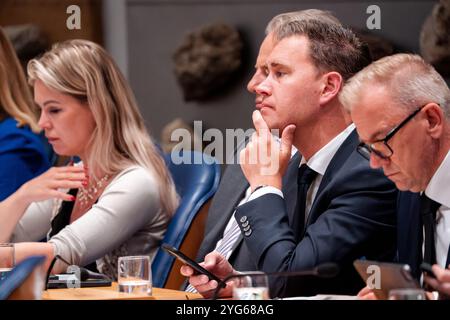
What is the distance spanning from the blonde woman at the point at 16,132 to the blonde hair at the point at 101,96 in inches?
19.6

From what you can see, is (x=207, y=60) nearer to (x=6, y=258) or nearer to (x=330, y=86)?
(x=330, y=86)

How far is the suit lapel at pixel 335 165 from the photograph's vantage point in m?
2.76

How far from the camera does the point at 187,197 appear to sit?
11.3 ft

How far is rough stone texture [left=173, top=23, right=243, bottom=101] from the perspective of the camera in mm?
4367

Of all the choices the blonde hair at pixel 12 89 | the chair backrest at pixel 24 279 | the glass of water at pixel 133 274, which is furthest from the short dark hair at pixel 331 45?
the blonde hair at pixel 12 89

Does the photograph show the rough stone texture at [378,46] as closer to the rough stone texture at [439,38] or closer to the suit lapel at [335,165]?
the rough stone texture at [439,38]

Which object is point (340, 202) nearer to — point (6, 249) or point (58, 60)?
point (6, 249)

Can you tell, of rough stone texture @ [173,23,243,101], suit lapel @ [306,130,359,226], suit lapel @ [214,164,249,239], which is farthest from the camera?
rough stone texture @ [173,23,243,101]

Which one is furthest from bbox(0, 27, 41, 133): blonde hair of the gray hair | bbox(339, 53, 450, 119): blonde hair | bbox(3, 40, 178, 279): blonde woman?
bbox(339, 53, 450, 119): blonde hair

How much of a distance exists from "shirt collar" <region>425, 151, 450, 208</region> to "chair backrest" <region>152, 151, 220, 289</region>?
1.14 m

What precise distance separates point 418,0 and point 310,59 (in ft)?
3.43

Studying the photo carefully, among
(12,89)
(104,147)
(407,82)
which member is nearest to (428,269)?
(407,82)

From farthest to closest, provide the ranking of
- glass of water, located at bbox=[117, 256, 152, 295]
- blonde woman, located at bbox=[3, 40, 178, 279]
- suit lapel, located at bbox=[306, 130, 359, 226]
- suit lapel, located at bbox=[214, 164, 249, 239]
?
1. blonde woman, located at bbox=[3, 40, 178, 279]
2. suit lapel, located at bbox=[214, 164, 249, 239]
3. suit lapel, located at bbox=[306, 130, 359, 226]
4. glass of water, located at bbox=[117, 256, 152, 295]

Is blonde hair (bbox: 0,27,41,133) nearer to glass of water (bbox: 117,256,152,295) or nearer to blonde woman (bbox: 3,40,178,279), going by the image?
blonde woman (bbox: 3,40,178,279)
